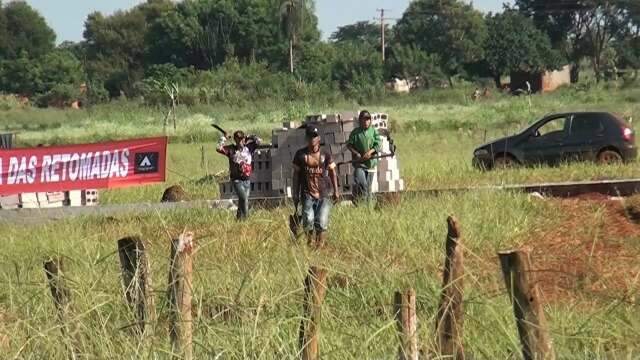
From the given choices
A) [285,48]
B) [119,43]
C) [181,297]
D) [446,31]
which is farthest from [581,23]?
[181,297]

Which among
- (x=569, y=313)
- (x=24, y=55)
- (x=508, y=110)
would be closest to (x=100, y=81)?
(x=24, y=55)

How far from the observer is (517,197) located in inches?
531

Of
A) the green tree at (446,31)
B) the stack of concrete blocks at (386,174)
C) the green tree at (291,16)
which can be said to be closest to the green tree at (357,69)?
the green tree at (291,16)

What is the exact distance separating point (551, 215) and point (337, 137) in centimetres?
583

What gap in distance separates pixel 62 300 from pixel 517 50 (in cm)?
7483

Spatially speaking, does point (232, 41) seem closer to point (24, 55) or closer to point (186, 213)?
point (24, 55)

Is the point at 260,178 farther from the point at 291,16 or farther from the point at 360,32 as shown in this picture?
the point at 360,32

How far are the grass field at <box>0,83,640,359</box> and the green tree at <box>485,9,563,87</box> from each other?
194 ft

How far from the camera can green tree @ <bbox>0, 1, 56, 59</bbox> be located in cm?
10294

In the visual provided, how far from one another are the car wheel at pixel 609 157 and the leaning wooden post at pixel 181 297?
55.2 ft

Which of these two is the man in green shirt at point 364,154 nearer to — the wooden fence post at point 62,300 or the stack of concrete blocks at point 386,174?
the stack of concrete blocks at point 386,174

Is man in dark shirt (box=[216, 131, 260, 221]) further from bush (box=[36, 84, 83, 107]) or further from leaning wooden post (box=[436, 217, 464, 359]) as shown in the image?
bush (box=[36, 84, 83, 107])

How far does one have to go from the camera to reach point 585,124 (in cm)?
2136

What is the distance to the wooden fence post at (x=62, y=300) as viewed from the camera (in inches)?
214
